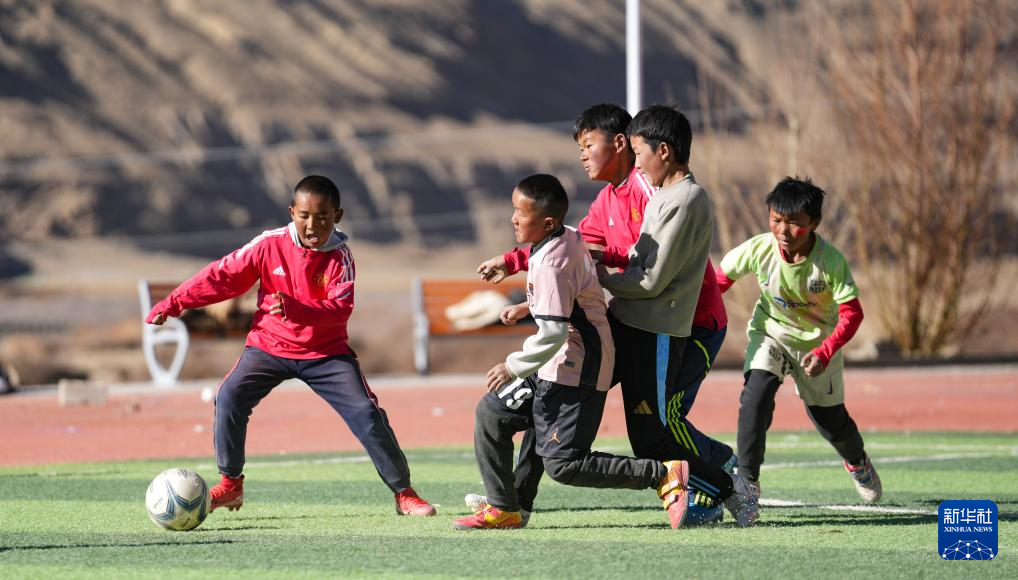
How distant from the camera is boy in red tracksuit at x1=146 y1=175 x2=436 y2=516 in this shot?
26.4 ft

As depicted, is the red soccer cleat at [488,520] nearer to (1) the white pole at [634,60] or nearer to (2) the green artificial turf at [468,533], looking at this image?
(2) the green artificial turf at [468,533]

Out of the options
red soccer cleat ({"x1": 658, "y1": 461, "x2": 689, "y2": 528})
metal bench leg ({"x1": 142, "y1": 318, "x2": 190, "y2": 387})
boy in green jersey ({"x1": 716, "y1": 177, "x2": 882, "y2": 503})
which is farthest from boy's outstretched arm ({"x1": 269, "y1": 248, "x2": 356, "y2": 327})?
metal bench leg ({"x1": 142, "y1": 318, "x2": 190, "y2": 387})

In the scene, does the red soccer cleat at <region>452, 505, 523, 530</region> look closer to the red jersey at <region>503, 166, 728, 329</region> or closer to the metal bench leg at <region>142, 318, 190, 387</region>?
the red jersey at <region>503, 166, 728, 329</region>

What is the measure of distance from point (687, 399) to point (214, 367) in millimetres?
23631

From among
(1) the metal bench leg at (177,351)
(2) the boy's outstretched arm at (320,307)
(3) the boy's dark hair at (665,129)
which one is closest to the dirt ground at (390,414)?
(1) the metal bench leg at (177,351)

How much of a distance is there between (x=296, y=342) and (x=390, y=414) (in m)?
8.00

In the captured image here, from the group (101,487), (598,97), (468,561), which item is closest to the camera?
(468,561)

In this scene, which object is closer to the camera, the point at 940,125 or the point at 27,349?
the point at 940,125

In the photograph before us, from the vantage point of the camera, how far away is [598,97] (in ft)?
238

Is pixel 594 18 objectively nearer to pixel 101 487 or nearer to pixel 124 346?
pixel 124 346

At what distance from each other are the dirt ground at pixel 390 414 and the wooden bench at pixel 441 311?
158 centimetres

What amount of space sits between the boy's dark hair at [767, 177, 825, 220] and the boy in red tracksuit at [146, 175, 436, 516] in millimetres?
2134

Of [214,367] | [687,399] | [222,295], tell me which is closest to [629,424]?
[687,399]

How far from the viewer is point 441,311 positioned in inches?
888
